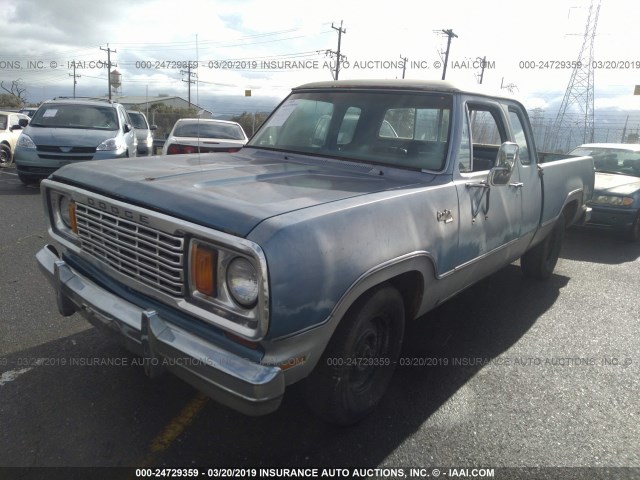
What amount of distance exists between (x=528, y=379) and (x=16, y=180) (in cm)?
1120

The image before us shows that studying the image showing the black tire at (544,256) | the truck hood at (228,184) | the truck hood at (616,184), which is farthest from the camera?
the truck hood at (616,184)

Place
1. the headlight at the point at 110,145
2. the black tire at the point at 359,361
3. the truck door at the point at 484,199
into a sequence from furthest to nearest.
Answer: the headlight at the point at 110,145 → the truck door at the point at 484,199 → the black tire at the point at 359,361

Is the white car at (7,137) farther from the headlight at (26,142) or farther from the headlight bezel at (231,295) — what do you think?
the headlight bezel at (231,295)

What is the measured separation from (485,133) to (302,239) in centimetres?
266

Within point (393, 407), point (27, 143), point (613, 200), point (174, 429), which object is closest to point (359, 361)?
point (393, 407)

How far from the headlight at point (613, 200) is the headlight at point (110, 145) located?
8.25 meters

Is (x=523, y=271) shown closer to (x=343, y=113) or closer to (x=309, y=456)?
(x=343, y=113)

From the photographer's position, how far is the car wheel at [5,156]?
12859 mm

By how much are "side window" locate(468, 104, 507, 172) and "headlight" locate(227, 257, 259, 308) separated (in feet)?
6.94

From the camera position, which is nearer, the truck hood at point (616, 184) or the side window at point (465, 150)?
the side window at point (465, 150)

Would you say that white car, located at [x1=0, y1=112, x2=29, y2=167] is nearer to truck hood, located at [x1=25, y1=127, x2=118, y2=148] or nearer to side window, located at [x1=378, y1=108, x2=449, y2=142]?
truck hood, located at [x1=25, y1=127, x2=118, y2=148]

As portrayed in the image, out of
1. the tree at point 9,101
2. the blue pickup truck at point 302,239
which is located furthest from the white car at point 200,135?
the tree at point 9,101

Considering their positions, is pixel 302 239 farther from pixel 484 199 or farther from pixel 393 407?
pixel 484 199

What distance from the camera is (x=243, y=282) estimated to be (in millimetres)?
2049
